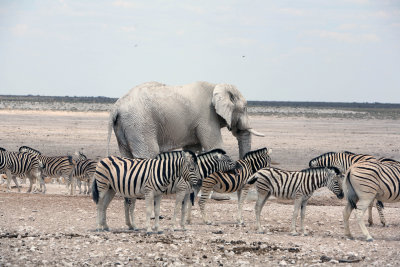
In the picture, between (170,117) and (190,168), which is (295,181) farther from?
(170,117)

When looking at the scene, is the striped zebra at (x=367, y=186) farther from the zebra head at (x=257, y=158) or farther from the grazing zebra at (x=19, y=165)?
the grazing zebra at (x=19, y=165)

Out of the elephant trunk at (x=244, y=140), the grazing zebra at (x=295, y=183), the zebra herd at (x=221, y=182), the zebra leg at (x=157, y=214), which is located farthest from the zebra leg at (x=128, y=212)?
the elephant trunk at (x=244, y=140)

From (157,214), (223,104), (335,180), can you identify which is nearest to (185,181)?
(157,214)

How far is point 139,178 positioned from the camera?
38.0 ft

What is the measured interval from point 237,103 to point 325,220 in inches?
160

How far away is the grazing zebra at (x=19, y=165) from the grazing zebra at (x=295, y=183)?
7195 millimetres

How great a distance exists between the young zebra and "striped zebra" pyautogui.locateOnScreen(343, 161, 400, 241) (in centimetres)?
231

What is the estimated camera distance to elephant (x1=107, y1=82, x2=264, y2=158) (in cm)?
1514

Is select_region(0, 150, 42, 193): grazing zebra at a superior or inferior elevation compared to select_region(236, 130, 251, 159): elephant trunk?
inferior

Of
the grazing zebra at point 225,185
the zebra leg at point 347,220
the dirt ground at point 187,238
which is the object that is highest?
the grazing zebra at point 225,185

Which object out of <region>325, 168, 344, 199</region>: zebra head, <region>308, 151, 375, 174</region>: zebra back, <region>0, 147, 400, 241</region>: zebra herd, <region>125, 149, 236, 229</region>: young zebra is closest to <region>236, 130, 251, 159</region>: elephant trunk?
<region>308, 151, 375, 174</region>: zebra back

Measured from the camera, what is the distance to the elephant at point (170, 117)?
1514 cm

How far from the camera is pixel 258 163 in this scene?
47.6ft

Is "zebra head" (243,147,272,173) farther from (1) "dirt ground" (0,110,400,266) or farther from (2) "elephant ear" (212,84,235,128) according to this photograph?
(2) "elephant ear" (212,84,235,128)
